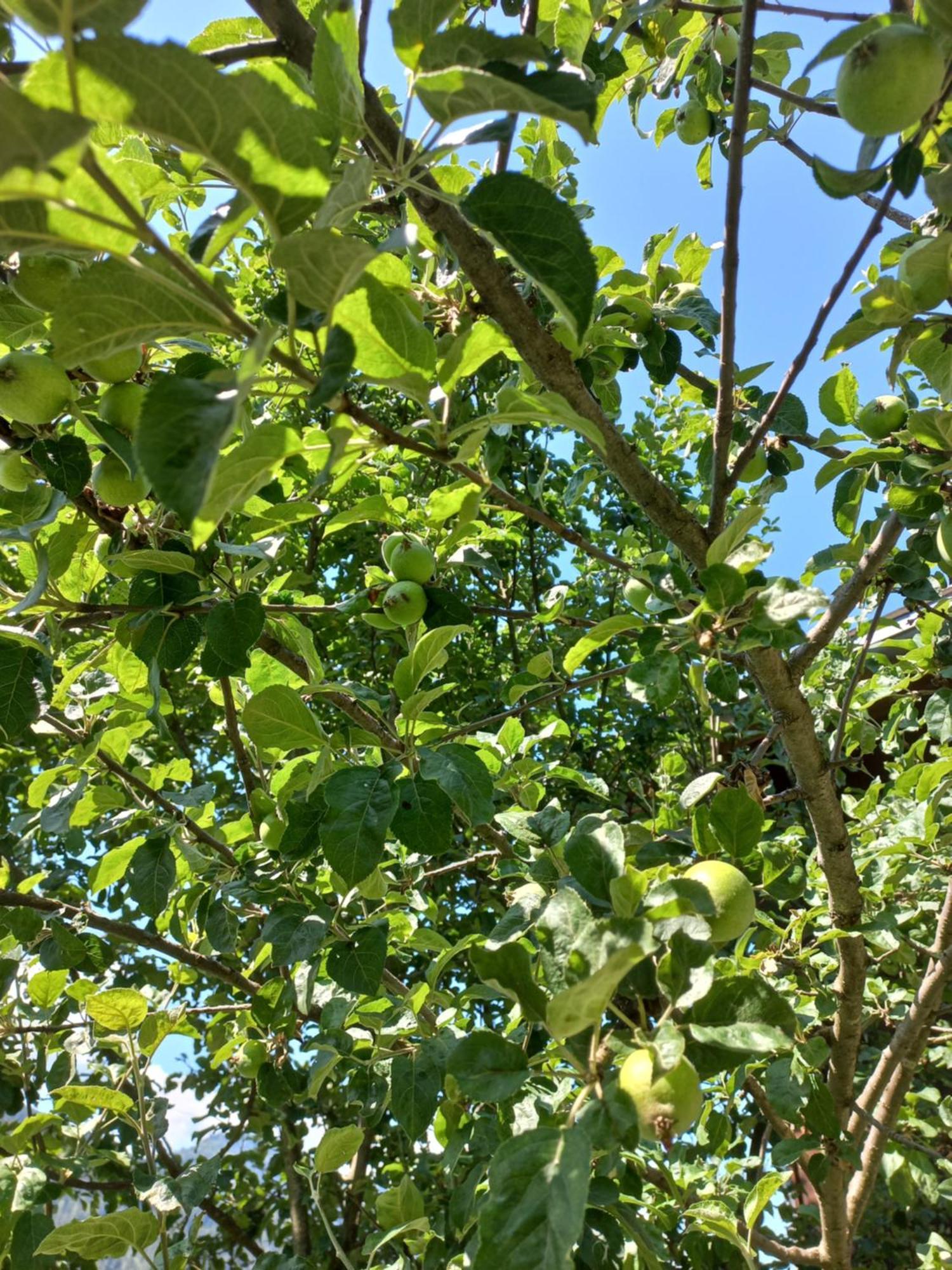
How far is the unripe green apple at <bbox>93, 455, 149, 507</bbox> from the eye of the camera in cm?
115

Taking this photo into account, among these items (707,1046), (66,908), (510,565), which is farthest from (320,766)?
(510,565)

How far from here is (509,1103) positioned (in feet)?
4.01

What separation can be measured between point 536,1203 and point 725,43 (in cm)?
211

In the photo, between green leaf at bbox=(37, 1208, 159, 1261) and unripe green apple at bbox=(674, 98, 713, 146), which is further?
unripe green apple at bbox=(674, 98, 713, 146)

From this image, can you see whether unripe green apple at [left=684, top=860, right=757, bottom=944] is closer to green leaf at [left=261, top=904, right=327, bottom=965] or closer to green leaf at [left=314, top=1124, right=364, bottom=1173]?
green leaf at [left=261, top=904, right=327, bottom=965]

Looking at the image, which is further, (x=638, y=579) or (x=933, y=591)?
(x=933, y=591)

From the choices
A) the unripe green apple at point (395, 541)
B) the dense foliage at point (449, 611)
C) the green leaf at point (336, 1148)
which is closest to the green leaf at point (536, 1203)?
the dense foliage at point (449, 611)

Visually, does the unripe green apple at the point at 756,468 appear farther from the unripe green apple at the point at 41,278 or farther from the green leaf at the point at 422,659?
the unripe green apple at the point at 41,278

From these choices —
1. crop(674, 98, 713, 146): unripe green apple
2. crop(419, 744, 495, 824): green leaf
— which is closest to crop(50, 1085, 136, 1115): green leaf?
crop(419, 744, 495, 824): green leaf

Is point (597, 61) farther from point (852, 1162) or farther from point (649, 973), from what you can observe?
point (852, 1162)

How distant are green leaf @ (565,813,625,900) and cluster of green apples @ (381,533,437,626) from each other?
498 millimetres

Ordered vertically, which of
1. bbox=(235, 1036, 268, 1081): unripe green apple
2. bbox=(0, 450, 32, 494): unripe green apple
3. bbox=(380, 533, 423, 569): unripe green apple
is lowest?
bbox=(235, 1036, 268, 1081): unripe green apple

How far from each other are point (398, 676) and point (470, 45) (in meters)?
0.81

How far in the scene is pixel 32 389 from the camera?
102 centimetres
